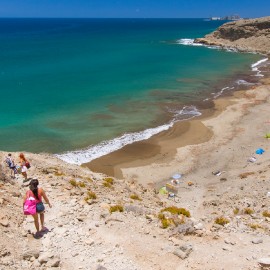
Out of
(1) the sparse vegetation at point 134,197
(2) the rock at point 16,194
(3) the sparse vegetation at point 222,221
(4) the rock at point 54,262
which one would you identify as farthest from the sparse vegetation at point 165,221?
(2) the rock at point 16,194

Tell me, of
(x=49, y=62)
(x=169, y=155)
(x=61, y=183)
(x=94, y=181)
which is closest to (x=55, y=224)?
(x=61, y=183)

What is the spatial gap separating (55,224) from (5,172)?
229 inches

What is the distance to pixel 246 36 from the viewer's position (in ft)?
388

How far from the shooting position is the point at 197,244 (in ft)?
42.0

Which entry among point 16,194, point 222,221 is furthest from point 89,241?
point 222,221

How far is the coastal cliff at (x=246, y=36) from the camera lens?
10788cm

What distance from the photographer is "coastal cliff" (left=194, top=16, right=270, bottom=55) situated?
10788 cm

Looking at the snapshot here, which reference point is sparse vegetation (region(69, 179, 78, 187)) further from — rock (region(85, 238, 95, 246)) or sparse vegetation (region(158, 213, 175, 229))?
rock (region(85, 238, 95, 246))

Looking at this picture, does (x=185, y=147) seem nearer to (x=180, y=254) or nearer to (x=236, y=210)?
(x=236, y=210)

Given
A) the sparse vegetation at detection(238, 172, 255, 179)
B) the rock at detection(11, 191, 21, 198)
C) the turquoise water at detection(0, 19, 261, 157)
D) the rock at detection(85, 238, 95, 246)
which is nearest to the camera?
the rock at detection(85, 238, 95, 246)

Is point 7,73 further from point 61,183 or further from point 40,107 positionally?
point 61,183

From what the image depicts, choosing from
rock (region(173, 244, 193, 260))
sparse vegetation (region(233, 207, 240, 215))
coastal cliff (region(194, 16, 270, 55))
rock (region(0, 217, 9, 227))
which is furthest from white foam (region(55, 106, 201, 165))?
coastal cliff (region(194, 16, 270, 55))

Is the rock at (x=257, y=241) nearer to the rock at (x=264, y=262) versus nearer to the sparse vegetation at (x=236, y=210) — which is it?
the rock at (x=264, y=262)

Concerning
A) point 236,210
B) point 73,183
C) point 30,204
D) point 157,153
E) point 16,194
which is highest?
point 30,204
